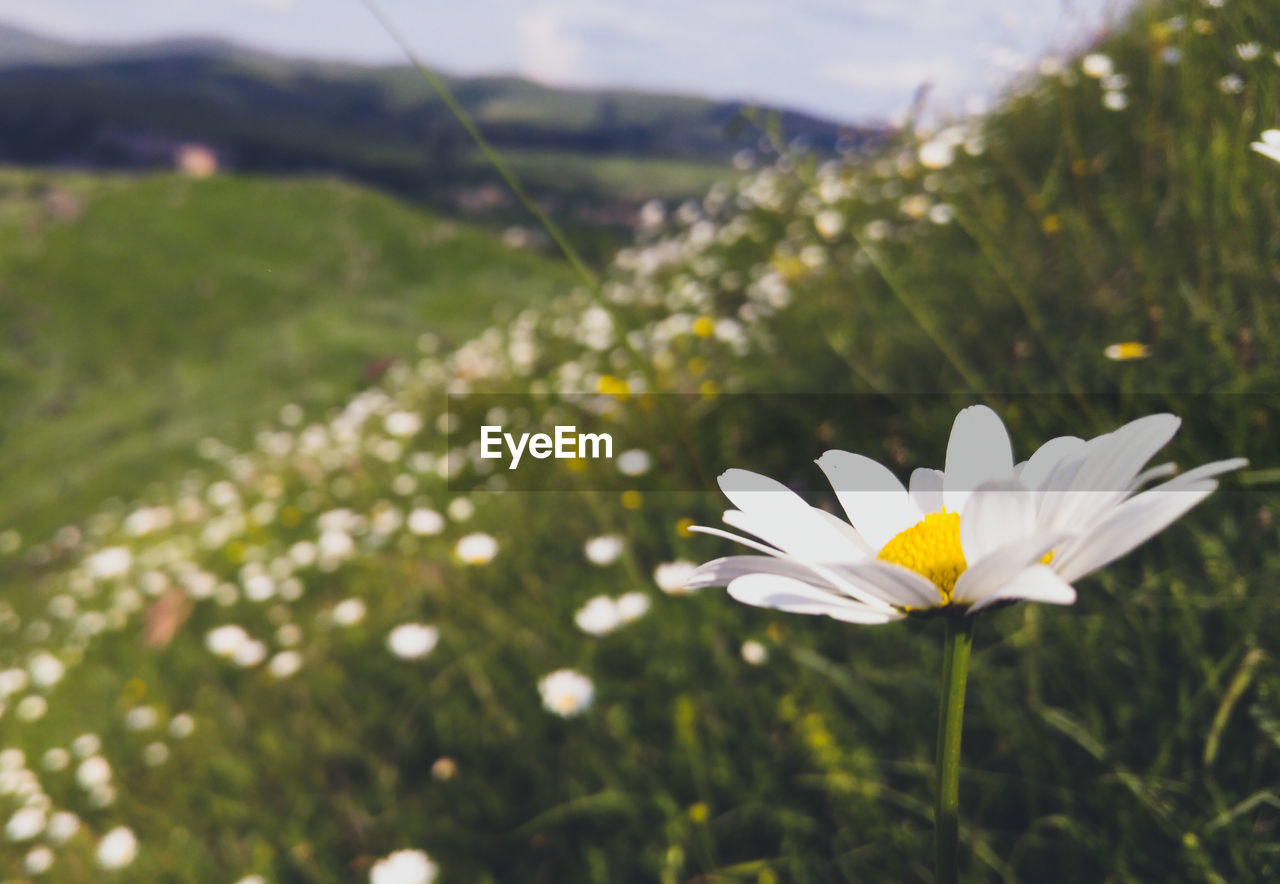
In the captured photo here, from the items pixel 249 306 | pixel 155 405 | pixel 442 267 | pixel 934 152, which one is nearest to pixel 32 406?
pixel 155 405

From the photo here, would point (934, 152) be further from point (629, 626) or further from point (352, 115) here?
point (352, 115)

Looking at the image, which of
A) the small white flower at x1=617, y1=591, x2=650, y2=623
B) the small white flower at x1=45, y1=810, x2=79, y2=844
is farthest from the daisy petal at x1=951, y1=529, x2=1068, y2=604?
the small white flower at x1=45, y1=810, x2=79, y2=844

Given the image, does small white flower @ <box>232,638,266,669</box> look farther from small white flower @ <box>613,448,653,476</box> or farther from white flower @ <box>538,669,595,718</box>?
small white flower @ <box>613,448,653,476</box>

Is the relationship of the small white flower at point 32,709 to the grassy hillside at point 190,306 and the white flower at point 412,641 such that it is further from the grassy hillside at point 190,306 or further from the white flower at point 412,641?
the grassy hillside at point 190,306

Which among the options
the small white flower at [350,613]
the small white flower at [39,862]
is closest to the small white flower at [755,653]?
the small white flower at [350,613]

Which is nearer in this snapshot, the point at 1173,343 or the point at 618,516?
the point at 1173,343
